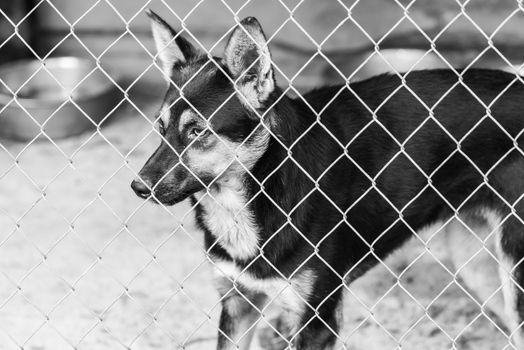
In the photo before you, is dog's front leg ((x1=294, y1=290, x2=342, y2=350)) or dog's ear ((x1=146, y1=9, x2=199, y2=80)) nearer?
dog's ear ((x1=146, y1=9, x2=199, y2=80))

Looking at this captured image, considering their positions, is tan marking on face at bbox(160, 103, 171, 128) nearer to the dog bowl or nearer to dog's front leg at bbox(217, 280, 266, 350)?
dog's front leg at bbox(217, 280, 266, 350)

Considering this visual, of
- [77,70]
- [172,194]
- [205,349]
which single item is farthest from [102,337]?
[77,70]

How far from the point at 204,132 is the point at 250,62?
40 centimetres

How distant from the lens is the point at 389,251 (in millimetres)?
4004

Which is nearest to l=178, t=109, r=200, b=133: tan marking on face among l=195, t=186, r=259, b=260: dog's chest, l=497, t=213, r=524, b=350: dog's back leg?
l=195, t=186, r=259, b=260: dog's chest

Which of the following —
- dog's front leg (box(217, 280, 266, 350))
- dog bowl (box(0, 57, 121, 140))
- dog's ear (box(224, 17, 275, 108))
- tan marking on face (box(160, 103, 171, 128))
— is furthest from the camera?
dog bowl (box(0, 57, 121, 140))

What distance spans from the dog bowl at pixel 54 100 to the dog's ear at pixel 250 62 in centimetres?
283

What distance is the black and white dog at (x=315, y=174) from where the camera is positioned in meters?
3.46

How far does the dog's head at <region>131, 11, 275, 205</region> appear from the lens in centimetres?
339

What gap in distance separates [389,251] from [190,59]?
1.35m

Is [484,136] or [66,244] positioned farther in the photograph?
[66,244]

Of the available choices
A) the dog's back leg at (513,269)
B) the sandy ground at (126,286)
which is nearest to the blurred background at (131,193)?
the sandy ground at (126,286)

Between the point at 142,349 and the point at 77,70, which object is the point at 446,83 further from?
the point at 77,70

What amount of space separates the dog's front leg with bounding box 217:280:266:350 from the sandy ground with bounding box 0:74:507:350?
8 cm
